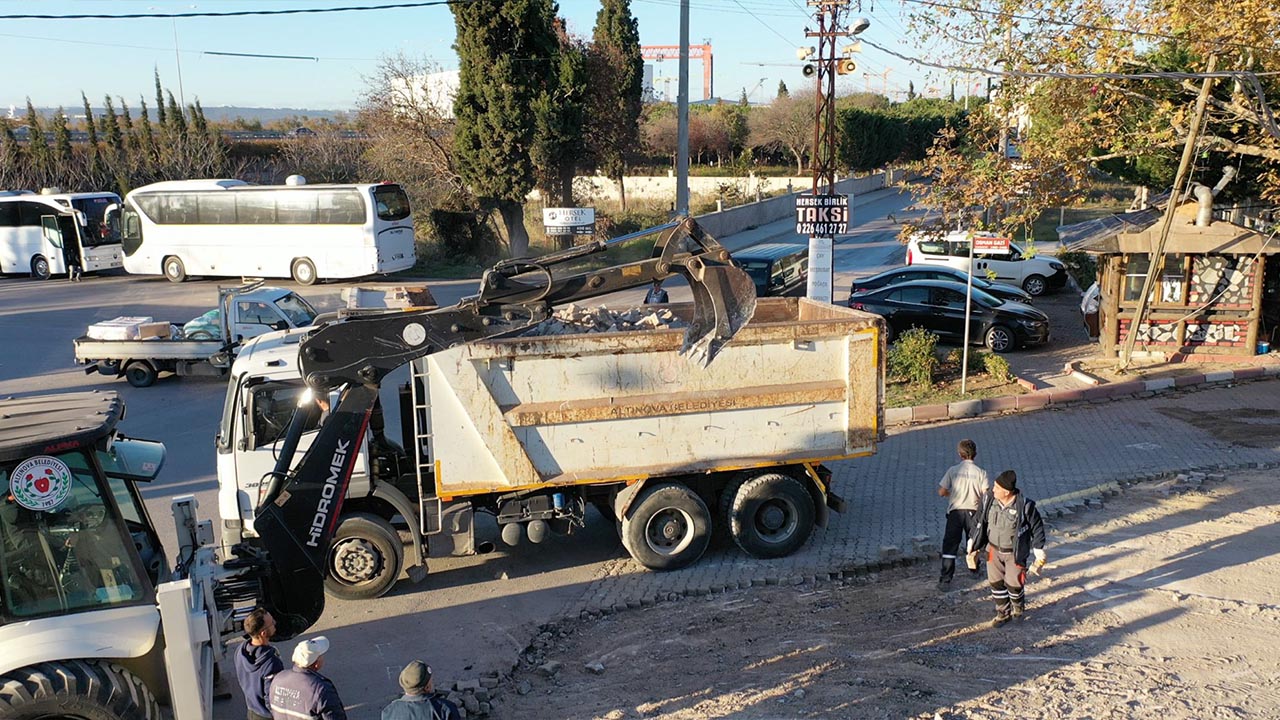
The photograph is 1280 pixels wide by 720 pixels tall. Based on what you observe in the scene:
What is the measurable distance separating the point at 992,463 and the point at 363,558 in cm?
781

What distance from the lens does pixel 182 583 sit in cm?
532

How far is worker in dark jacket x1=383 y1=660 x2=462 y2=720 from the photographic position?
5.08m

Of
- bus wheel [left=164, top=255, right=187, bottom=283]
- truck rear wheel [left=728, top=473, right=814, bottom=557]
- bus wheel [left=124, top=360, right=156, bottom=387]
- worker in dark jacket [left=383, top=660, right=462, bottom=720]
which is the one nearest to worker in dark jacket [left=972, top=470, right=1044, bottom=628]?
truck rear wheel [left=728, top=473, right=814, bottom=557]

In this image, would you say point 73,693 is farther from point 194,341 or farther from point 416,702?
point 194,341

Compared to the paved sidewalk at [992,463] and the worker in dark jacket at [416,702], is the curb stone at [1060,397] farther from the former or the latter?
the worker in dark jacket at [416,702]

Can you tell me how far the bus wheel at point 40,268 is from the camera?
3167cm

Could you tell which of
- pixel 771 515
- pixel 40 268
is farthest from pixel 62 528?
pixel 40 268

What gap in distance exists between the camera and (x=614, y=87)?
35.2 metres

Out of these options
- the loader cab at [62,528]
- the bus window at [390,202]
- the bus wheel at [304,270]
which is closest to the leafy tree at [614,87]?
the bus window at [390,202]

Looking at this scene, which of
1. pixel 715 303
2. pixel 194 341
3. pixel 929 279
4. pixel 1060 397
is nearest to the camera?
pixel 715 303

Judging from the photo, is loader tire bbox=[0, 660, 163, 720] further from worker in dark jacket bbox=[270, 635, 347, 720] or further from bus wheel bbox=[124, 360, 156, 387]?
bus wheel bbox=[124, 360, 156, 387]

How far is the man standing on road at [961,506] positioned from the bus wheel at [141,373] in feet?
49.6

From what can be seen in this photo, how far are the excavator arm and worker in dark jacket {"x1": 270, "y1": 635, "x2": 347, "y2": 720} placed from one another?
61.7 inches

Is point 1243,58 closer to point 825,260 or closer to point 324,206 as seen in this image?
point 825,260
